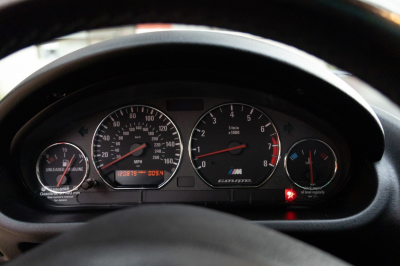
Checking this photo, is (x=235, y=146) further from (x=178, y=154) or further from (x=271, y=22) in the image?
(x=271, y=22)

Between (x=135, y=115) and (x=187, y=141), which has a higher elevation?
(x=135, y=115)

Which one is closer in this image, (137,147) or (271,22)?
(271,22)

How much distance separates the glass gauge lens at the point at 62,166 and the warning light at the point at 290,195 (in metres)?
1.45

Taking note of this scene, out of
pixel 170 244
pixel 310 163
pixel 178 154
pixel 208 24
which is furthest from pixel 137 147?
pixel 208 24

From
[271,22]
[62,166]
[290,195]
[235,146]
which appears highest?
[271,22]

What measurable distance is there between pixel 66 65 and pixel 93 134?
0.94 m

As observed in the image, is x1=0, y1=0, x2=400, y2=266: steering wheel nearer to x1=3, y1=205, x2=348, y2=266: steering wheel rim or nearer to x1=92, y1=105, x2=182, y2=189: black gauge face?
x1=3, y1=205, x2=348, y2=266: steering wheel rim

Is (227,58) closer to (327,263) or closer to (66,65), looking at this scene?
(66,65)

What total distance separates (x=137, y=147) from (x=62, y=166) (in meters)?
0.57

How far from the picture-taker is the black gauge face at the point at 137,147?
288 centimetres

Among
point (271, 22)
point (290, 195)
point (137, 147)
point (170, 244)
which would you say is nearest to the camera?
point (271, 22)

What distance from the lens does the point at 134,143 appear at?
2.87m

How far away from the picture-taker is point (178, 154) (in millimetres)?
2900

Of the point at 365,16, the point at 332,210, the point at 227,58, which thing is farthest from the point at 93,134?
the point at 365,16
